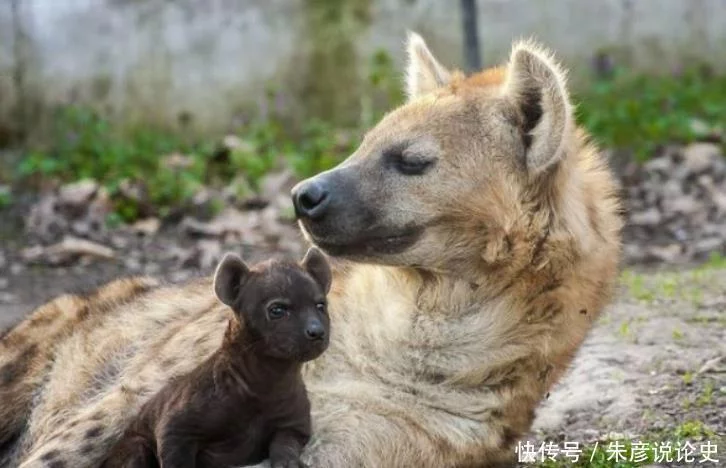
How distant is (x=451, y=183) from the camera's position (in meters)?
3.59

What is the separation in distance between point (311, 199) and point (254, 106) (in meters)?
6.45

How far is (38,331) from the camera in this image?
4590 millimetres

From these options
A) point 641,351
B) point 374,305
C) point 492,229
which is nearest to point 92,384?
point 374,305

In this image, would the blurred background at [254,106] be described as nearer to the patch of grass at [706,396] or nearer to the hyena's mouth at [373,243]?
the patch of grass at [706,396]

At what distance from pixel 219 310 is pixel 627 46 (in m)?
6.88

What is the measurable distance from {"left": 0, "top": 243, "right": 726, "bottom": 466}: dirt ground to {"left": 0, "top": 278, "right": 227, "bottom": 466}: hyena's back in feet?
1.68

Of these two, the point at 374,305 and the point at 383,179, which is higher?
the point at 383,179

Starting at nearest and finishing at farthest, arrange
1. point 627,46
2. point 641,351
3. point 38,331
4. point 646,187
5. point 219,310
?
point 219,310 → point 38,331 → point 641,351 → point 646,187 → point 627,46

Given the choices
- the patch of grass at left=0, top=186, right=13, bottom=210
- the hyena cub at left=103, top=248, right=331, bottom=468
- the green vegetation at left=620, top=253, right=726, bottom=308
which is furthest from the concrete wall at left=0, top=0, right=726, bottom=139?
the hyena cub at left=103, top=248, right=331, bottom=468

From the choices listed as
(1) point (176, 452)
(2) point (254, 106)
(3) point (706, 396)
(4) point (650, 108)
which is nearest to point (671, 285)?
(3) point (706, 396)

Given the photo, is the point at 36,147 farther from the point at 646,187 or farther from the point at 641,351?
the point at 641,351

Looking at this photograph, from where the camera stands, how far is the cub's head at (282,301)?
10.8ft

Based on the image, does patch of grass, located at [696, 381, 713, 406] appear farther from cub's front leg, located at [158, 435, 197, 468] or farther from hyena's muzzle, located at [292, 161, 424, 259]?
cub's front leg, located at [158, 435, 197, 468]

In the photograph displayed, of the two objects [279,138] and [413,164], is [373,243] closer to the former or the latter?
[413,164]
